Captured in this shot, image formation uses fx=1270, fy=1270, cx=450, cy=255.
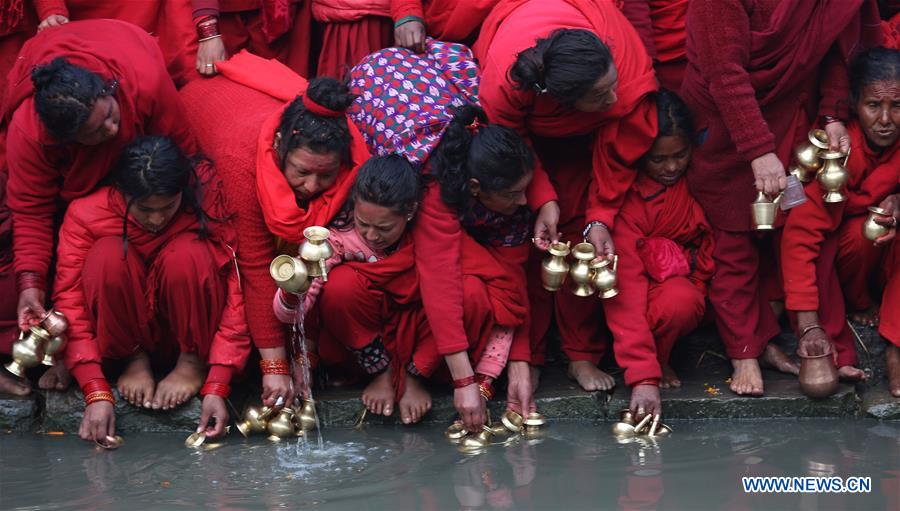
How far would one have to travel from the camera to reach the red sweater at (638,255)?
502 centimetres

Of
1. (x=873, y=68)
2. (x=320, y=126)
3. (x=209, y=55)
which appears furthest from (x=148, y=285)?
(x=873, y=68)

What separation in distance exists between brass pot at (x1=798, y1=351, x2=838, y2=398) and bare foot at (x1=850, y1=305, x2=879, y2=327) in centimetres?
41

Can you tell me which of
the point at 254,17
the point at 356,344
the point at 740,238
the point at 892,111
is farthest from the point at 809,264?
the point at 254,17

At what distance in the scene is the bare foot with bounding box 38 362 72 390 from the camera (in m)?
5.09

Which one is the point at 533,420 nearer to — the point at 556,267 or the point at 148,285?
the point at 556,267

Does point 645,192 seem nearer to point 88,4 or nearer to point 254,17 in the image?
point 254,17

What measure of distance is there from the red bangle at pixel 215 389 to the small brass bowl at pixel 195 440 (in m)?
0.16

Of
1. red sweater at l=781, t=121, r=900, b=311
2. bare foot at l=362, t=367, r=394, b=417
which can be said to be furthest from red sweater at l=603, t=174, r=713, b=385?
bare foot at l=362, t=367, r=394, b=417

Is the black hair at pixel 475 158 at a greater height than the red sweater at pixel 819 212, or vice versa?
the black hair at pixel 475 158

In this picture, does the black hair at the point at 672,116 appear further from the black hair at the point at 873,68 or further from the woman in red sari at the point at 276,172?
the woman in red sari at the point at 276,172

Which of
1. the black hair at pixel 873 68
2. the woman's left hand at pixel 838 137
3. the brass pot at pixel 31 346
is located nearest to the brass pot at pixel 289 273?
the brass pot at pixel 31 346

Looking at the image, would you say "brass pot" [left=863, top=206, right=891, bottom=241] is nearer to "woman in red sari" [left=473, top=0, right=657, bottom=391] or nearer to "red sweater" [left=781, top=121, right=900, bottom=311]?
"red sweater" [left=781, top=121, right=900, bottom=311]

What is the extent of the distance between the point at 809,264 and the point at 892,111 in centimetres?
69

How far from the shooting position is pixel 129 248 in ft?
16.2
